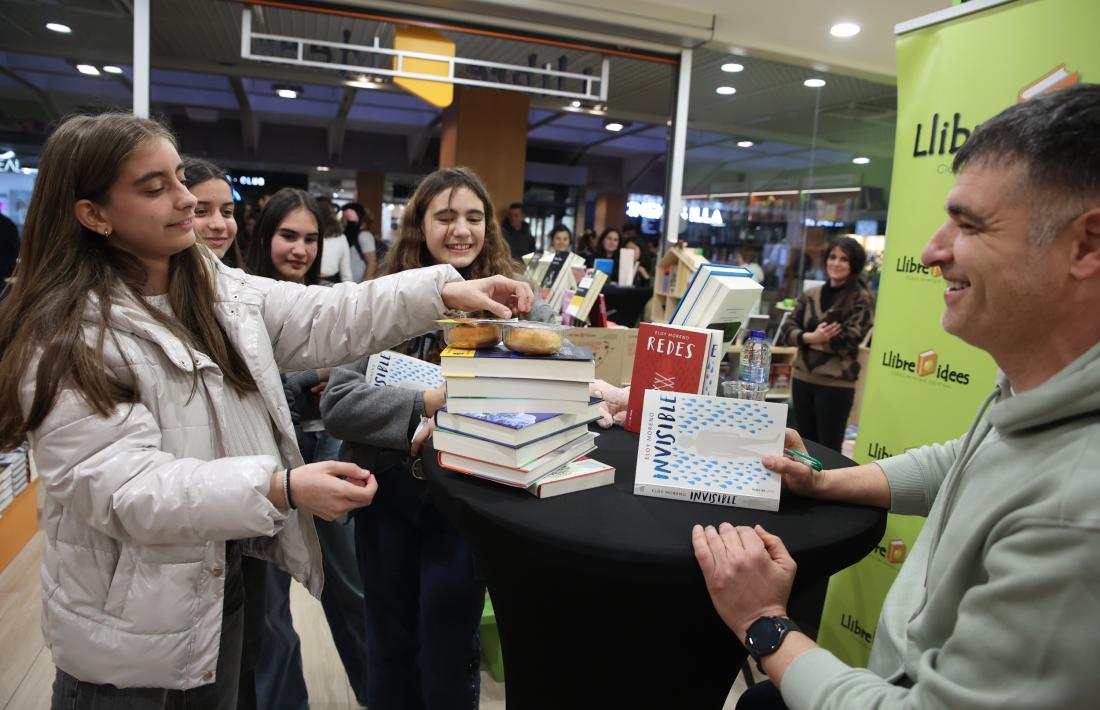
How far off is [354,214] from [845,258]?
4.62m

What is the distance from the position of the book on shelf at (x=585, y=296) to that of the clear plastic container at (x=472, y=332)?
4.72 ft

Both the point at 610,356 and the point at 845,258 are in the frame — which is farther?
the point at 845,258

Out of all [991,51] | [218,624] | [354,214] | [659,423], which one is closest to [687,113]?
[354,214]

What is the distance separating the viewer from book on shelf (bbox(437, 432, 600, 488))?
1170 millimetres

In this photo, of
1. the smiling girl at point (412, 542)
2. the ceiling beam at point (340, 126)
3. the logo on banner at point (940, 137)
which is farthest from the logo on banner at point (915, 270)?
the ceiling beam at point (340, 126)

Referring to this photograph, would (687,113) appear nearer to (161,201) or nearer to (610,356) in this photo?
(610,356)

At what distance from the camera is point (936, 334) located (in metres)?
2.25

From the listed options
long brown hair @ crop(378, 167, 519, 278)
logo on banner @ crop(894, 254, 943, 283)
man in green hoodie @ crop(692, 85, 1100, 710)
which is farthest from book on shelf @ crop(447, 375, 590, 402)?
logo on banner @ crop(894, 254, 943, 283)

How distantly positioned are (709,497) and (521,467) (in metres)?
0.34

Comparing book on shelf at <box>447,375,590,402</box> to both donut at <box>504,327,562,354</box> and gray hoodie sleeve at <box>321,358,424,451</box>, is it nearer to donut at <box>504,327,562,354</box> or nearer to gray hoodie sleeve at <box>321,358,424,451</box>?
donut at <box>504,327,562,354</box>

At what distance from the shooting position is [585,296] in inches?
107

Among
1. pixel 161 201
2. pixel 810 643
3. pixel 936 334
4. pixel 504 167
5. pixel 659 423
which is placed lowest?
pixel 810 643

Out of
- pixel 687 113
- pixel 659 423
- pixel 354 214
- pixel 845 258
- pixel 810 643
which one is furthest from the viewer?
pixel 354 214

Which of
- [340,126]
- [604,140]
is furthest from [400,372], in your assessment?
[340,126]
